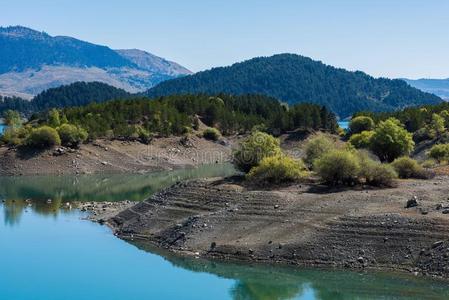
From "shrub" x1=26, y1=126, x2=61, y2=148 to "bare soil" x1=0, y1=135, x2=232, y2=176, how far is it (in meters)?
1.63

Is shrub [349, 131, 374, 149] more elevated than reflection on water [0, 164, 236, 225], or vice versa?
shrub [349, 131, 374, 149]

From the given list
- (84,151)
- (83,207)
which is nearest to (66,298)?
(83,207)

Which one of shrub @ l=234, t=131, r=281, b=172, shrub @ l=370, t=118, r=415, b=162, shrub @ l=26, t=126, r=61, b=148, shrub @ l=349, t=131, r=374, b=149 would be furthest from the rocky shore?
shrub @ l=26, t=126, r=61, b=148

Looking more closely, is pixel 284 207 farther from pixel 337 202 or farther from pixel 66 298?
pixel 66 298

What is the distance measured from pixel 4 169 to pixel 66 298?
249 feet

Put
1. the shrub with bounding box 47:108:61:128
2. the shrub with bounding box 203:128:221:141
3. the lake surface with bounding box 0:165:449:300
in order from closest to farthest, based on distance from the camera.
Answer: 1. the lake surface with bounding box 0:165:449:300
2. the shrub with bounding box 47:108:61:128
3. the shrub with bounding box 203:128:221:141

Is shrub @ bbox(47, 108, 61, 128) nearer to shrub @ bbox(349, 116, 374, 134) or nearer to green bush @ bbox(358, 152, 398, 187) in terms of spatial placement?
shrub @ bbox(349, 116, 374, 134)

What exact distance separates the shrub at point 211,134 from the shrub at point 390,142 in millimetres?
66808

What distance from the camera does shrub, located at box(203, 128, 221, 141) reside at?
14088 centimetres

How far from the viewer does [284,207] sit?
4853cm

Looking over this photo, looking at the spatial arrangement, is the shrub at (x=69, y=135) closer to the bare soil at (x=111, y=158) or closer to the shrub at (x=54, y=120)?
the bare soil at (x=111, y=158)

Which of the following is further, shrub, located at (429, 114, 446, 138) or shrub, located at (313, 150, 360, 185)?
shrub, located at (429, 114, 446, 138)

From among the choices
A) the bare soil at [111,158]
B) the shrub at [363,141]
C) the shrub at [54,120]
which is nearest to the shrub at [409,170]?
the shrub at [363,141]

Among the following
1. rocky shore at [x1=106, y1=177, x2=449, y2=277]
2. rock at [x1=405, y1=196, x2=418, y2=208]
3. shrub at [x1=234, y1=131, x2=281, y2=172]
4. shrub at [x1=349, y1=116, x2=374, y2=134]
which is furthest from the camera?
shrub at [x1=349, y1=116, x2=374, y2=134]
